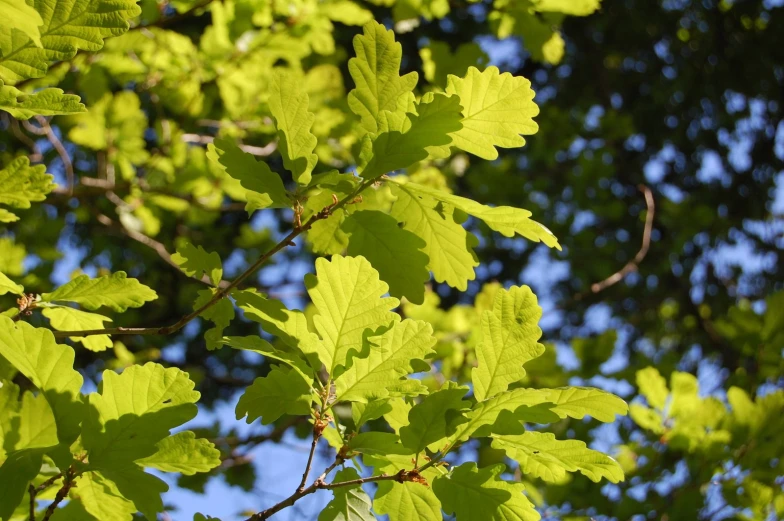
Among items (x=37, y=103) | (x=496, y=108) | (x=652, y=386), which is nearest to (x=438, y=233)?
(x=496, y=108)

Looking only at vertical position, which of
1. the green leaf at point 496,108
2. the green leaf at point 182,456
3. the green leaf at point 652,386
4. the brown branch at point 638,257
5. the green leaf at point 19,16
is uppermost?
the brown branch at point 638,257

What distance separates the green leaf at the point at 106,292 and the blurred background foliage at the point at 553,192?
0.31m

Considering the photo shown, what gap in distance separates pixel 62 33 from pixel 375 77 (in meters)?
0.45

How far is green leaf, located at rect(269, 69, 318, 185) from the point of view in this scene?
3.59 feet

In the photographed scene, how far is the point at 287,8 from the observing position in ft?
8.05

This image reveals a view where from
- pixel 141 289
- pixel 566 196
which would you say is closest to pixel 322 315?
pixel 141 289

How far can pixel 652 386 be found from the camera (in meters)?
2.42

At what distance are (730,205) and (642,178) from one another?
64 cm

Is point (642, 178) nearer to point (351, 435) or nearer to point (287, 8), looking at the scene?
point (287, 8)

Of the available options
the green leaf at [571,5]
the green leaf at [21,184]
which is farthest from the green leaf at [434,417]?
the green leaf at [571,5]

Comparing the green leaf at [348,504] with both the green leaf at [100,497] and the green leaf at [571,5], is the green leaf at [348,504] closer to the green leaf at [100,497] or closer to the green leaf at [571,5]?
the green leaf at [100,497]

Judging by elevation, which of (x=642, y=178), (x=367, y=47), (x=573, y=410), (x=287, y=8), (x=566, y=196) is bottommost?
(x=573, y=410)

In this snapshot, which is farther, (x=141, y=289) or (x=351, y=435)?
(x=141, y=289)

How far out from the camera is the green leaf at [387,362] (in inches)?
41.3
